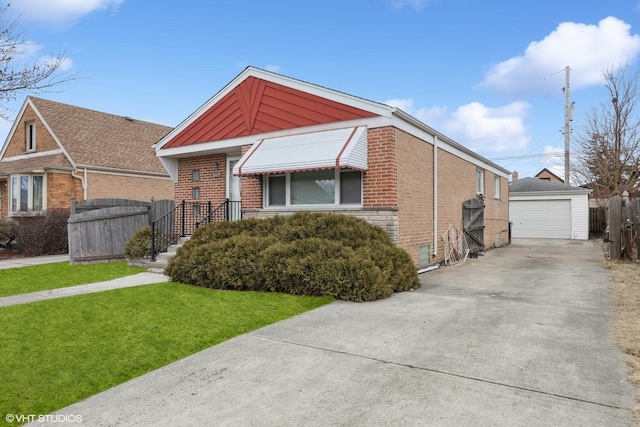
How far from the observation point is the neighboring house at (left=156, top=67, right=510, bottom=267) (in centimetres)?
928

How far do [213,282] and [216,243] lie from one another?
836 mm

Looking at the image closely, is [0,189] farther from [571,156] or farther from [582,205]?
[571,156]

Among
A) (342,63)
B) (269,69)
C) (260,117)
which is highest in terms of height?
(342,63)

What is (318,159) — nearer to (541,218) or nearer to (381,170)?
(381,170)

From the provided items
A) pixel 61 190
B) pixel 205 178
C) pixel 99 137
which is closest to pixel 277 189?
pixel 205 178

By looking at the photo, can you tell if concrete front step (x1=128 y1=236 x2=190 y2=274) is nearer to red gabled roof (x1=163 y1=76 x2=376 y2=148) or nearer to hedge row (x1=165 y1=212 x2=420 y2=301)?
hedge row (x1=165 y1=212 x2=420 y2=301)

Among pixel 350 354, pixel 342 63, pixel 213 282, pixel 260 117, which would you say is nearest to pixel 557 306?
pixel 350 354

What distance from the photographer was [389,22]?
14.6 m

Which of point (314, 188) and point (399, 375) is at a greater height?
point (314, 188)

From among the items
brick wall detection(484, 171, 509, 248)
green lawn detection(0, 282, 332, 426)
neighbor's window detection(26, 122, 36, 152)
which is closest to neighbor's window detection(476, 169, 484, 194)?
brick wall detection(484, 171, 509, 248)

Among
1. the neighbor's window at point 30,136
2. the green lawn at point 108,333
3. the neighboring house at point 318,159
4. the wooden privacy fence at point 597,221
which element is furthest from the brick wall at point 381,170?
the wooden privacy fence at point 597,221

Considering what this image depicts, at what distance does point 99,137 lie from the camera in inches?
856

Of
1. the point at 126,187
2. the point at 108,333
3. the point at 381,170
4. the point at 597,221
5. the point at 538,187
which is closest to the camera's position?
the point at 108,333

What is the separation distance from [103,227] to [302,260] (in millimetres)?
7790
